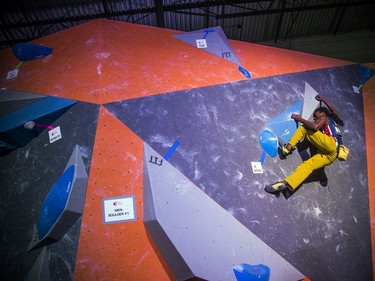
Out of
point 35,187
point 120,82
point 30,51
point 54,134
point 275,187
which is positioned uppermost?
point 30,51

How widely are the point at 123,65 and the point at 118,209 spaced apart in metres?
2.16

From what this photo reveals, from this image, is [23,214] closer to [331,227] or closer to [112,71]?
[112,71]

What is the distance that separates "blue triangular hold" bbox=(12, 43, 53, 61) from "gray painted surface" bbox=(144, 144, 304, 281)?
2.73m

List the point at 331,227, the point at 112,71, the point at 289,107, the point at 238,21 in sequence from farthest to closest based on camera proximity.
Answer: the point at 238,21 → the point at 289,107 → the point at 112,71 → the point at 331,227

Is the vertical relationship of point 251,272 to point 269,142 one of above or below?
below

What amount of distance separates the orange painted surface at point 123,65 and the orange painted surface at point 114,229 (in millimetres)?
814

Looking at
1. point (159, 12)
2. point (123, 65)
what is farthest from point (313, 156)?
point (159, 12)

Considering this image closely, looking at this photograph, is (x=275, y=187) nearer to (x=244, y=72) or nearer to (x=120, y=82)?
(x=244, y=72)

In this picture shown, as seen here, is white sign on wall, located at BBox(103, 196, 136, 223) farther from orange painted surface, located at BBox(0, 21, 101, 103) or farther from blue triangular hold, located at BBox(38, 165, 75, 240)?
orange painted surface, located at BBox(0, 21, 101, 103)

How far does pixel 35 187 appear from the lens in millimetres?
3104

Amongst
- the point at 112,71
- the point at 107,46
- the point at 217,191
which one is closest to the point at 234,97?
the point at 217,191

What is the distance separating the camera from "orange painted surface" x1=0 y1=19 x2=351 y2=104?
3.73 metres

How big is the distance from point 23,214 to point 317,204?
11.7 ft

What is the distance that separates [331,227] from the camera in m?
3.37
